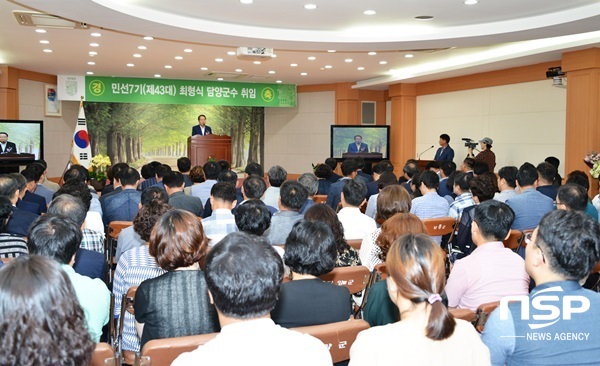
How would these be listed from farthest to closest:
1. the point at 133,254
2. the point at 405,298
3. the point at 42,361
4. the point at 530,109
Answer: the point at 530,109, the point at 133,254, the point at 405,298, the point at 42,361

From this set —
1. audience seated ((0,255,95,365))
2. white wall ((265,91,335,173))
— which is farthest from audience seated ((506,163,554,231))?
white wall ((265,91,335,173))

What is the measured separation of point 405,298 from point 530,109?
35.8 feet

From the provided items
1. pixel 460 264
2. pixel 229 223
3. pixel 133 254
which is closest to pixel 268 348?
pixel 460 264

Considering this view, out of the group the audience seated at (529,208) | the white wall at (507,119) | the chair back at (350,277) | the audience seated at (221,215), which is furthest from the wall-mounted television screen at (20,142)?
the chair back at (350,277)

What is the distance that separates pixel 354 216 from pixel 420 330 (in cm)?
311

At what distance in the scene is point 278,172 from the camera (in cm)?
658

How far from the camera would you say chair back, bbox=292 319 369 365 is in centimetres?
207

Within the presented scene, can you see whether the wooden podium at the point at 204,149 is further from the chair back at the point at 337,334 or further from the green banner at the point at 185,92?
the chair back at the point at 337,334

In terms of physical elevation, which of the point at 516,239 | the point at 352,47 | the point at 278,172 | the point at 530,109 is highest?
the point at 352,47

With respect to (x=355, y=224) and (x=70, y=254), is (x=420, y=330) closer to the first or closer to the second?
(x=70, y=254)

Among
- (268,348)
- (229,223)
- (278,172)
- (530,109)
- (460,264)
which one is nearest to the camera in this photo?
(268,348)

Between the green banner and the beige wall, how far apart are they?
3.78 ft

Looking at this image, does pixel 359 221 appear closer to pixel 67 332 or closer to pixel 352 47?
pixel 67 332

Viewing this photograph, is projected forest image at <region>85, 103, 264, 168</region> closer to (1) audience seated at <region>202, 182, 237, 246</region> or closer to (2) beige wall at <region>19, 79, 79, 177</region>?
(2) beige wall at <region>19, 79, 79, 177</region>
